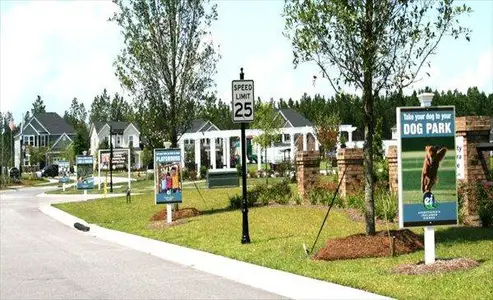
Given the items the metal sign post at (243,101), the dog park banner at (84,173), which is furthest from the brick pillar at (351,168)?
the dog park banner at (84,173)

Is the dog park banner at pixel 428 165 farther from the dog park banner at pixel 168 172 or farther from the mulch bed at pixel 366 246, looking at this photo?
the dog park banner at pixel 168 172

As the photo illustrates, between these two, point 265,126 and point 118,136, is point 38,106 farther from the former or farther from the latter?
point 265,126

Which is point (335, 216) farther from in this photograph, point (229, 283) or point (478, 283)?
point (478, 283)

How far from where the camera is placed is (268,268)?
13.1 m

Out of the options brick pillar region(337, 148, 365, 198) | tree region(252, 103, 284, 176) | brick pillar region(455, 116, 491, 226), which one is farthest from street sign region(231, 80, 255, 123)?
tree region(252, 103, 284, 176)

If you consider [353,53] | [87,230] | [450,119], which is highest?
[353,53]

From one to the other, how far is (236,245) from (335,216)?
4.11 metres

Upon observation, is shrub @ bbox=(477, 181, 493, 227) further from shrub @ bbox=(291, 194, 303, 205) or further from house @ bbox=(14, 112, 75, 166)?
house @ bbox=(14, 112, 75, 166)

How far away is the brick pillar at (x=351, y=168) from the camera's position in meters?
22.0

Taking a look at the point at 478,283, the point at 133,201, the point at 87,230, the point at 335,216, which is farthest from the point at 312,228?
the point at 133,201

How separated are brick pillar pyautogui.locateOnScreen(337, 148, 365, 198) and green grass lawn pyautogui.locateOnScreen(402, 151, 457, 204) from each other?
32.3 ft

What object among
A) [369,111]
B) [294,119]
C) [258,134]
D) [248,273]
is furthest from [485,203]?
[294,119]

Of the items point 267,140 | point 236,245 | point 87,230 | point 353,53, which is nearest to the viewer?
point 353,53

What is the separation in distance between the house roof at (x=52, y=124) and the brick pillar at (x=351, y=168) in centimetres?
9992
